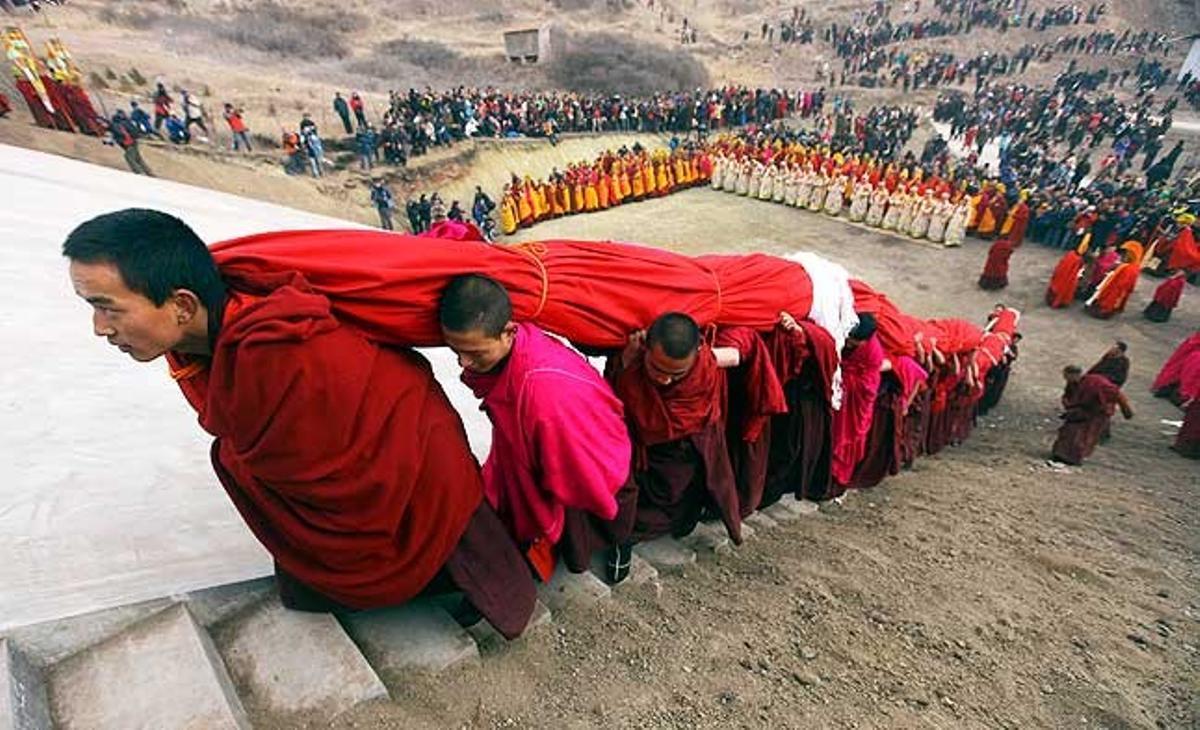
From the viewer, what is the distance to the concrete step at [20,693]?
1.25 meters

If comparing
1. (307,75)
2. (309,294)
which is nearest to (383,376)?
(309,294)

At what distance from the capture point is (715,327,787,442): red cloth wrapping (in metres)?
2.62

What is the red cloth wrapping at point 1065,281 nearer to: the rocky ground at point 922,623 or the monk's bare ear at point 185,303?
A: the rocky ground at point 922,623

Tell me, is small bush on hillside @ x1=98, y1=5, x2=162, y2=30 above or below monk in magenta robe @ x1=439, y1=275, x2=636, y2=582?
above

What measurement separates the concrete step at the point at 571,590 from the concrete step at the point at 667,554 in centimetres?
43

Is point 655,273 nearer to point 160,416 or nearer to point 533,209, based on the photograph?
point 160,416

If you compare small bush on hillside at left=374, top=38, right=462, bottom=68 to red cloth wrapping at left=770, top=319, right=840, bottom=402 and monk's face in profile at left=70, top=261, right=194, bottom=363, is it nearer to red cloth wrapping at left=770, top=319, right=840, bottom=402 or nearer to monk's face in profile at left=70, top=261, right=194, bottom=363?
red cloth wrapping at left=770, top=319, right=840, bottom=402

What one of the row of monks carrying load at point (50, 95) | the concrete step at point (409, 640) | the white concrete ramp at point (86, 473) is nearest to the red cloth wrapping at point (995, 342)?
the white concrete ramp at point (86, 473)

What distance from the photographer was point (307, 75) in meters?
22.6

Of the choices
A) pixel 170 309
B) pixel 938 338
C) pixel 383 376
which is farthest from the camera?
pixel 938 338

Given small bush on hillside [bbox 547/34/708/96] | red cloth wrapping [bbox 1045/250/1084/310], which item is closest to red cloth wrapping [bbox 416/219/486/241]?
red cloth wrapping [bbox 1045/250/1084/310]

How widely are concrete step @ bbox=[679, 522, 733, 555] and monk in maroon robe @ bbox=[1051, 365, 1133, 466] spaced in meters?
4.48

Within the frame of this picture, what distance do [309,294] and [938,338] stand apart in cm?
466

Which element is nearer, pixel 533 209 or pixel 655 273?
pixel 655 273
